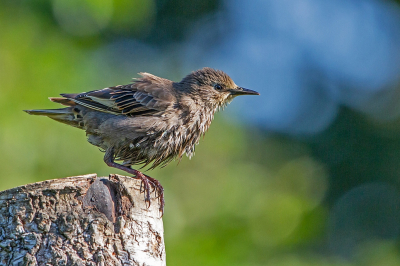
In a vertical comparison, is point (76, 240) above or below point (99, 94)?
below

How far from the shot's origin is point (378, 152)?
12.4 m

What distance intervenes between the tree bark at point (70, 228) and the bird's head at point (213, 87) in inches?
102

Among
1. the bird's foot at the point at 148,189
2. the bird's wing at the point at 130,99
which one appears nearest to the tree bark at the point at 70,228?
the bird's foot at the point at 148,189

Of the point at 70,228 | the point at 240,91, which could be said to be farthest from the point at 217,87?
the point at 70,228

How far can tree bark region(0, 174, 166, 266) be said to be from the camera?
10.8 ft

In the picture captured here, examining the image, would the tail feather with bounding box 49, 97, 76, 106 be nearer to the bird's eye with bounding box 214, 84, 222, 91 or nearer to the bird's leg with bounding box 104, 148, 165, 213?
the bird's leg with bounding box 104, 148, 165, 213

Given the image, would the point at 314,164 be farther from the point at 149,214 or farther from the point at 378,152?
the point at 149,214

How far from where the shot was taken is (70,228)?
3.37 m

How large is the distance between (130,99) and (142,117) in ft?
1.22

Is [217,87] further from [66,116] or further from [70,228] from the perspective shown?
[70,228]

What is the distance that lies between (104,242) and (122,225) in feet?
0.68

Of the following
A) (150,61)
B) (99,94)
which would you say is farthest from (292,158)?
(99,94)

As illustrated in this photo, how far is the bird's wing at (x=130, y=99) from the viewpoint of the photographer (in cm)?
555

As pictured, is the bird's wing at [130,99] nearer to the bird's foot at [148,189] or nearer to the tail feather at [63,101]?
the tail feather at [63,101]
